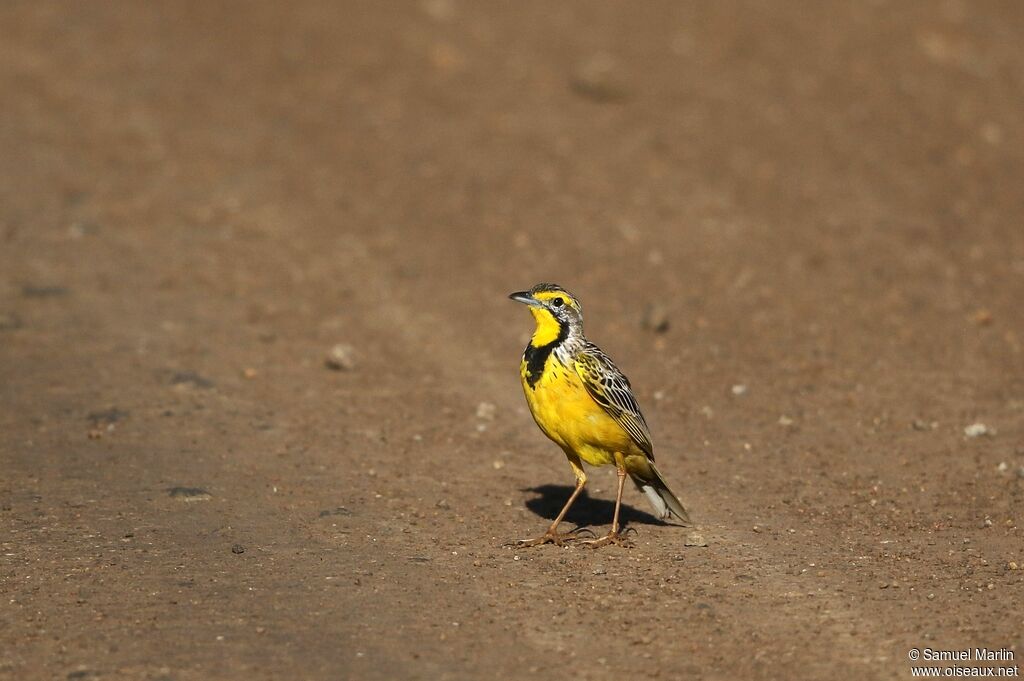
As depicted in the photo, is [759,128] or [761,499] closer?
[761,499]

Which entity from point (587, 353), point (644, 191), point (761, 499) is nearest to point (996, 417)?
point (761, 499)

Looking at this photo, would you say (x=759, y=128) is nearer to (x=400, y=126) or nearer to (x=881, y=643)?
(x=400, y=126)

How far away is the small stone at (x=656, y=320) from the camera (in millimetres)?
12219

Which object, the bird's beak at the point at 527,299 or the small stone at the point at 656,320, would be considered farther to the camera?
the small stone at the point at 656,320

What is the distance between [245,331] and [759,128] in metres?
7.81

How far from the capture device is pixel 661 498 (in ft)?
26.8

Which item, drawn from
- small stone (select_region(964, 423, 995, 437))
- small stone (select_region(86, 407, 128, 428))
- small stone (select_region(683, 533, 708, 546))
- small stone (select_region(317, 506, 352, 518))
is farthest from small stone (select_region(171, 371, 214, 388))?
small stone (select_region(964, 423, 995, 437))

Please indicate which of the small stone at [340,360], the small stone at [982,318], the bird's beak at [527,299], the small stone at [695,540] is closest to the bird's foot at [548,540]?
the small stone at [695,540]

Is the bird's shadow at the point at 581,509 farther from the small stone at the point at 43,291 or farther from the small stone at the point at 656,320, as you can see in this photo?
the small stone at the point at 43,291

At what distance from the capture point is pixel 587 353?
7.83 meters

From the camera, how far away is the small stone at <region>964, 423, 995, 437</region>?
32.6 ft

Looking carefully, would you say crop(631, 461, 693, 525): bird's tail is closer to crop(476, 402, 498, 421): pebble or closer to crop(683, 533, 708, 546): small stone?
crop(683, 533, 708, 546): small stone

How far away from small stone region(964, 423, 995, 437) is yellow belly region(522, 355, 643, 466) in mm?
3481

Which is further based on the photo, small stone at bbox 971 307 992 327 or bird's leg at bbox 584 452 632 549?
small stone at bbox 971 307 992 327
